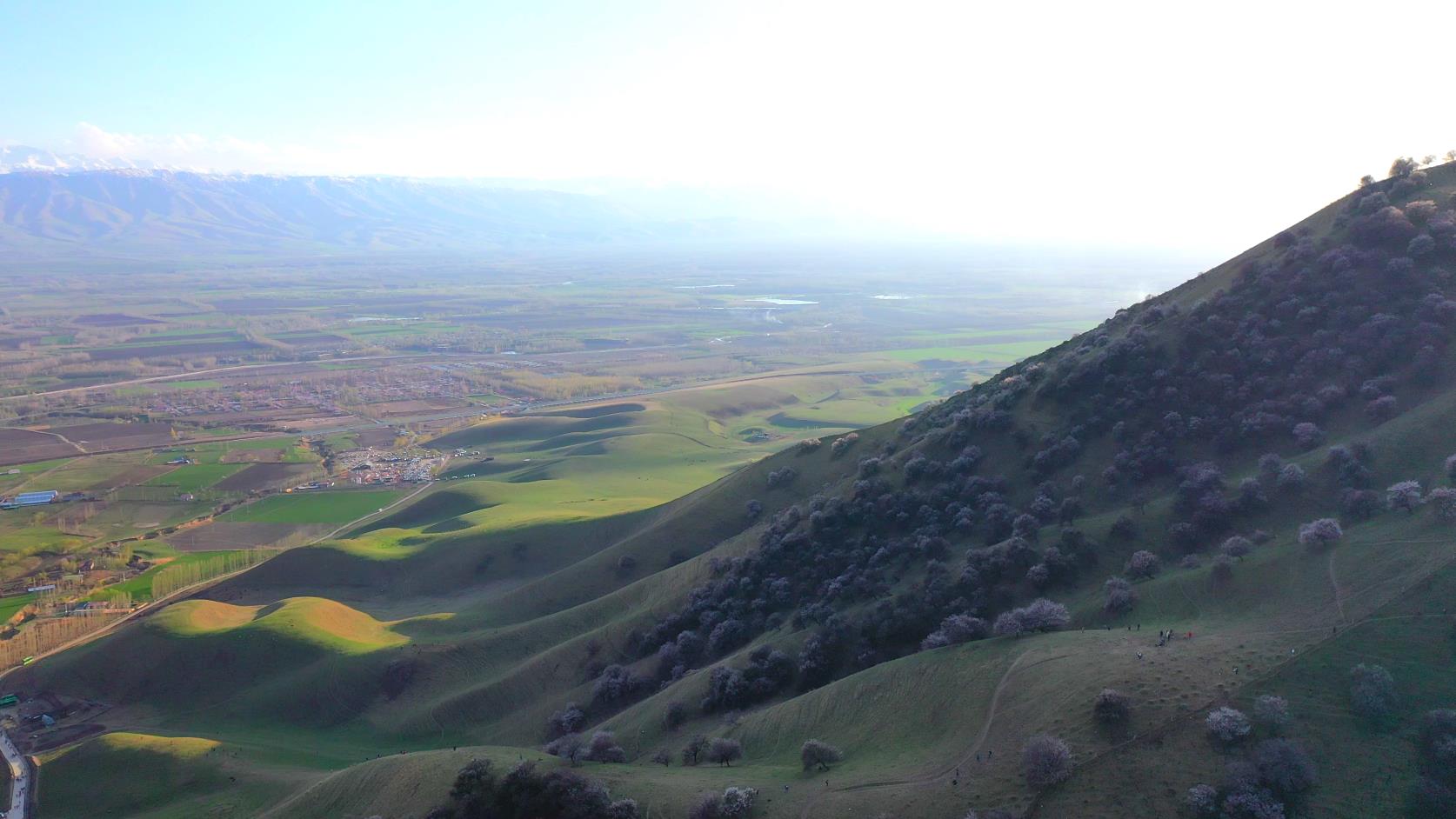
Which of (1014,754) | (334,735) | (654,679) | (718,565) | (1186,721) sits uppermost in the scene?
(1186,721)

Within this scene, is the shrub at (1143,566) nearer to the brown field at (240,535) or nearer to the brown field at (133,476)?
the brown field at (240,535)

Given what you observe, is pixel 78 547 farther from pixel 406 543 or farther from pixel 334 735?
pixel 334 735

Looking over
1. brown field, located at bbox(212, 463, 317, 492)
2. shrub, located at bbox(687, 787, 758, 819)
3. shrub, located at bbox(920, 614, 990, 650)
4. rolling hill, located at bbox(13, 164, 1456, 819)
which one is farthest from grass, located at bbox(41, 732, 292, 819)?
brown field, located at bbox(212, 463, 317, 492)

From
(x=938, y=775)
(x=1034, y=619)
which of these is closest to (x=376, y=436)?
(x=1034, y=619)

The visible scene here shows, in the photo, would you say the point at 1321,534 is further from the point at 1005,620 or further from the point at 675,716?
the point at 675,716

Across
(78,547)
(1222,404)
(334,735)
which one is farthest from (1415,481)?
(78,547)
